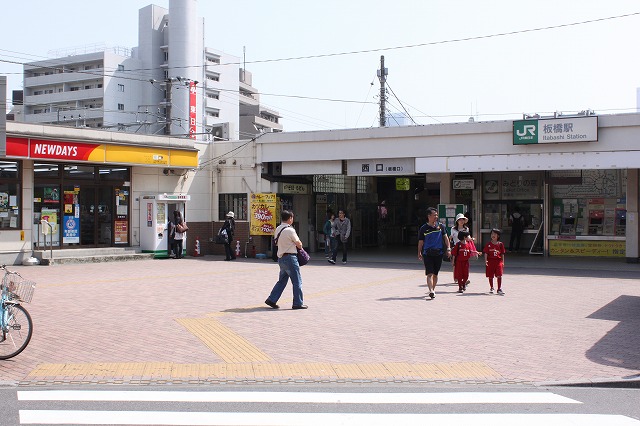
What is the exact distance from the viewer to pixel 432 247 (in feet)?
44.9

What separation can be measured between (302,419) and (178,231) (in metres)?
18.9

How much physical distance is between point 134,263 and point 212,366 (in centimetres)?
1498

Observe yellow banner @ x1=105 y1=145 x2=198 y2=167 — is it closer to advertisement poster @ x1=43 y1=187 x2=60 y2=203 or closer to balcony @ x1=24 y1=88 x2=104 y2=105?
advertisement poster @ x1=43 y1=187 x2=60 y2=203

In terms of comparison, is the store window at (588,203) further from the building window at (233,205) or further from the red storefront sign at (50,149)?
the red storefront sign at (50,149)

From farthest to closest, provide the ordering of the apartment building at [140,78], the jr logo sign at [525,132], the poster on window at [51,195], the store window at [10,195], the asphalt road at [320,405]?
the apartment building at [140,78] → the poster on window at [51,195] → the jr logo sign at [525,132] → the store window at [10,195] → the asphalt road at [320,405]

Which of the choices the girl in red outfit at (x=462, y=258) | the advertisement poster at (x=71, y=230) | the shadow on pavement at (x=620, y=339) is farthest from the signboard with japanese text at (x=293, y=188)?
the shadow on pavement at (x=620, y=339)

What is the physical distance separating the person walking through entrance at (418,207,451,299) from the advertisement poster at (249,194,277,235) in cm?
1192

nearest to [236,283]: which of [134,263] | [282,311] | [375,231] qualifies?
[282,311]

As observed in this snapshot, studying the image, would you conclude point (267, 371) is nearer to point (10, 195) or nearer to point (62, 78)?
point (10, 195)

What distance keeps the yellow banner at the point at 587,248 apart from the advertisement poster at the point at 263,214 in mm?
10145

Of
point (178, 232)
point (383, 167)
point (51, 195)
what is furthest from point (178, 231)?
point (383, 167)

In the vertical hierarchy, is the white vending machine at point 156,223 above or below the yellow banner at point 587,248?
above

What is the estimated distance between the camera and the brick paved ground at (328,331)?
7.96 meters

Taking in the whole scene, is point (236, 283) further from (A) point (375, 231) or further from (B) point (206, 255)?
(A) point (375, 231)
